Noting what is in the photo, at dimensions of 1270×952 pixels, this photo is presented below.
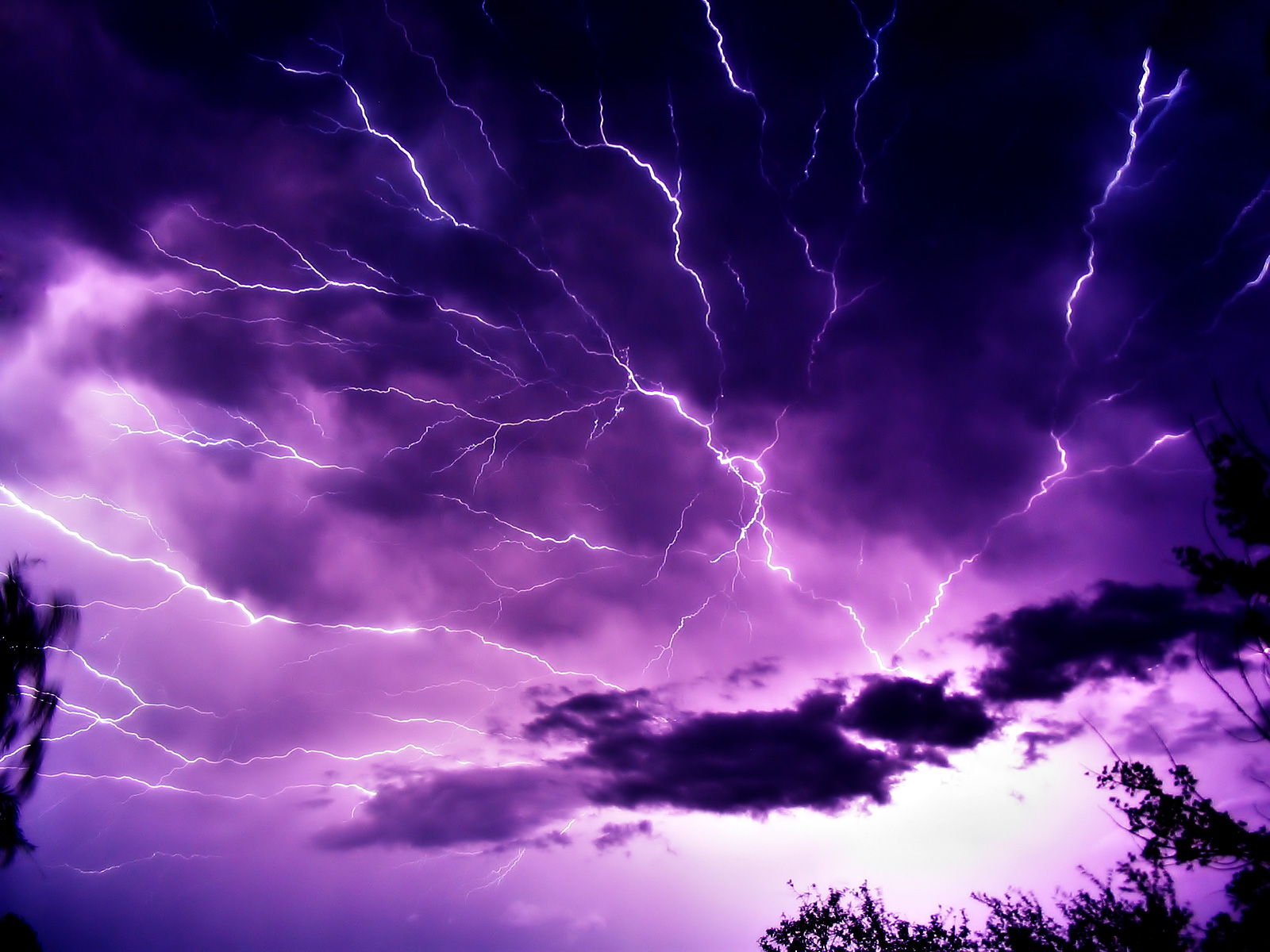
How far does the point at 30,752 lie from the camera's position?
1009 cm

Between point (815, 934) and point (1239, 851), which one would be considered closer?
point (1239, 851)

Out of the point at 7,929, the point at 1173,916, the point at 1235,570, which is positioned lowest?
the point at 7,929

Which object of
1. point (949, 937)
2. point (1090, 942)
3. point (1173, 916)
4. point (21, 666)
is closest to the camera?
→ point (1173, 916)

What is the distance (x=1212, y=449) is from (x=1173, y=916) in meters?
7.16

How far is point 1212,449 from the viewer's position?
491 centimetres

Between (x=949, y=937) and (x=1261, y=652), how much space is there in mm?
10192

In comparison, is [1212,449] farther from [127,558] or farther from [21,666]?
[127,558]

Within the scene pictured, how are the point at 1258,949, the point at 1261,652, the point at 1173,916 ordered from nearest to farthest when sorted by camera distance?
the point at 1258,949
the point at 1261,652
the point at 1173,916

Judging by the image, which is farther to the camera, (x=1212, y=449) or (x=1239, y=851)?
(x=1212, y=449)

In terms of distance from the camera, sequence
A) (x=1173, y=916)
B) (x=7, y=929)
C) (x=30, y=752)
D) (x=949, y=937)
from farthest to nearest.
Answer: (x=7, y=929), (x=949, y=937), (x=30, y=752), (x=1173, y=916)

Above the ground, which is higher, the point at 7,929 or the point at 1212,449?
the point at 1212,449

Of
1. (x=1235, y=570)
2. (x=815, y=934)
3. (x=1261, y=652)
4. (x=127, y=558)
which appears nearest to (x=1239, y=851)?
(x=1261, y=652)

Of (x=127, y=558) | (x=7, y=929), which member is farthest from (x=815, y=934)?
(x=127, y=558)

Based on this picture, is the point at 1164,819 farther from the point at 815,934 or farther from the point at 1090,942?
the point at 815,934
